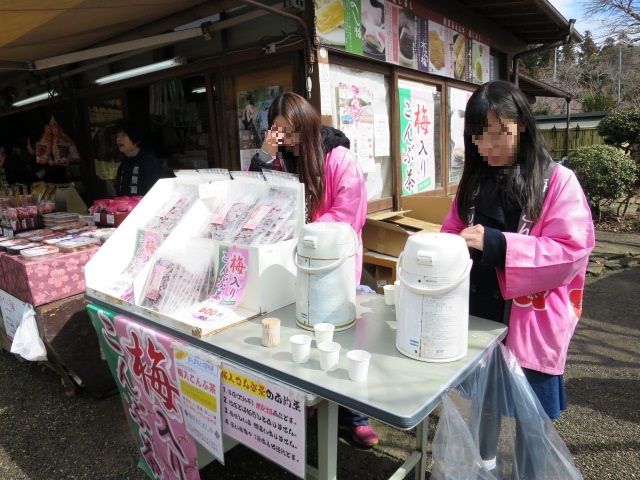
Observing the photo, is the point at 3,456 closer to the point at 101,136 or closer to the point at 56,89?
the point at 101,136

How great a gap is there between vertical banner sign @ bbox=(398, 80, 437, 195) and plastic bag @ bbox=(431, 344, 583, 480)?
3.56 meters

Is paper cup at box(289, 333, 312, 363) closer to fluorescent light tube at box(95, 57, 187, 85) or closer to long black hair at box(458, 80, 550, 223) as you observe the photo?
long black hair at box(458, 80, 550, 223)

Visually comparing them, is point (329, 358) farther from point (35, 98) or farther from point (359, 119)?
point (35, 98)

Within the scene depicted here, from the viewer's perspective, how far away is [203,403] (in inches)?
66.9

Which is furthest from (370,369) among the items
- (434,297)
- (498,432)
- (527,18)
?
(527,18)

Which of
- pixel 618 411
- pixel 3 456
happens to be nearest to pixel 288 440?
pixel 3 456

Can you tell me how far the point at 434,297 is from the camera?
1340 mm

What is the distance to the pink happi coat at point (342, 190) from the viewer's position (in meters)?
2.36

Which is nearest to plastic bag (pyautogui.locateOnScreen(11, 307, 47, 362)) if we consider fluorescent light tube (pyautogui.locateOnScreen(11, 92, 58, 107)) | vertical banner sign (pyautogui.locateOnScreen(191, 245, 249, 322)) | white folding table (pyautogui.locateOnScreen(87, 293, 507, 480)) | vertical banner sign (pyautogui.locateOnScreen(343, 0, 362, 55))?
white folding table (pyautogui.locateOnScreen(87, 293, 507, 480))

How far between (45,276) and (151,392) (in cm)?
134

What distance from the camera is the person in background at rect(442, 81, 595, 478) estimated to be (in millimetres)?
1512

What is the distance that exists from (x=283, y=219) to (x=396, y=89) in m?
3.32

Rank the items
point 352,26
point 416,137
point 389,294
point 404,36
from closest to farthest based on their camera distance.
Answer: point 389,294, point 352,26, point 404,36, point 416,137

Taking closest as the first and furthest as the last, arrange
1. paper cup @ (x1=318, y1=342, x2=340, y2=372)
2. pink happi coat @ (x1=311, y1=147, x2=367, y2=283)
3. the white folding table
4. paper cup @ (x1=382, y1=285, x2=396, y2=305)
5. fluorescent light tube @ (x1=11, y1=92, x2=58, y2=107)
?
1. the white folding table
2. paper cup @ (x1=318, y1=342, x2=340, y2=372)
3. paper cup @ (x1=382, y1=285, x2=396, y2=305)
4. pink happi coat @ (x1=311, y1=147, x2=367, y2=283)
5. fluorescent light tube @ (x1=11, y1=92, x2=58, y2=107)
